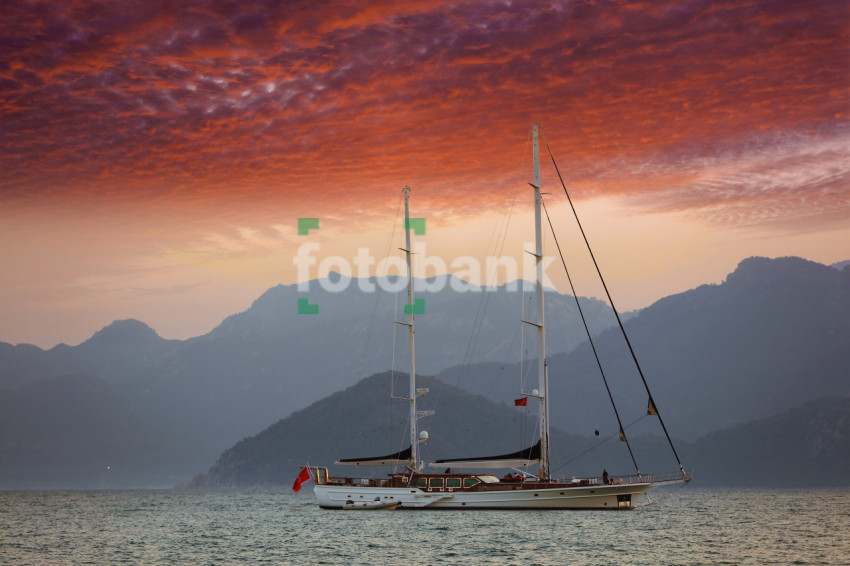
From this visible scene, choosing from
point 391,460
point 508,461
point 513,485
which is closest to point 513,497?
point 513,485

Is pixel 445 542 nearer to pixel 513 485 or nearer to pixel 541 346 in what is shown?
pixel 513 485

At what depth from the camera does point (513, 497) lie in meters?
90.8

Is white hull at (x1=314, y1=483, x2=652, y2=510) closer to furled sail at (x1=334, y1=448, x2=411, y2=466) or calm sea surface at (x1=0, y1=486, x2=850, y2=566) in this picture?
calm sea surface at (x1=0, y1=486, x2=850, y2=566)

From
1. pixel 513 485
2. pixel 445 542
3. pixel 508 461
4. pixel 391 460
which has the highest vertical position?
pixel 391 460

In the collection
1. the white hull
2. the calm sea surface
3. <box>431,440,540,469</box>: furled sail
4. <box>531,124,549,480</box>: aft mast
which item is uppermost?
<box>531,124,549,480</box>: aft mast

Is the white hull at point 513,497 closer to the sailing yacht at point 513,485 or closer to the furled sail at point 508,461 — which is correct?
the sailing yacht at point 513,485

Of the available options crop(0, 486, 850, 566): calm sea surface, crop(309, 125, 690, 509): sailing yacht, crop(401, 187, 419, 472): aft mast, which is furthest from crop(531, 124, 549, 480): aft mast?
crop(401, 187, 419, 472): aft mast

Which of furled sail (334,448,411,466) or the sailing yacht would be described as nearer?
the sailing yacht

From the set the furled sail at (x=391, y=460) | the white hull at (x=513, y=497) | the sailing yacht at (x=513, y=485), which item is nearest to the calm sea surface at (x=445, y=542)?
the white hull at (x=513, y=497)

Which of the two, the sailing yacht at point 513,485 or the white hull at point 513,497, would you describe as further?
the sailing yacht at point 513,485

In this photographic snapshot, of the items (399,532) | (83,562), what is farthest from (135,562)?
(399,532)

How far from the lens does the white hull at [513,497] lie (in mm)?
88000

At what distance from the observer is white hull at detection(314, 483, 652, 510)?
88000 millimetres

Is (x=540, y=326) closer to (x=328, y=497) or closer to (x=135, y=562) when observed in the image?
(x=328, y=497)
